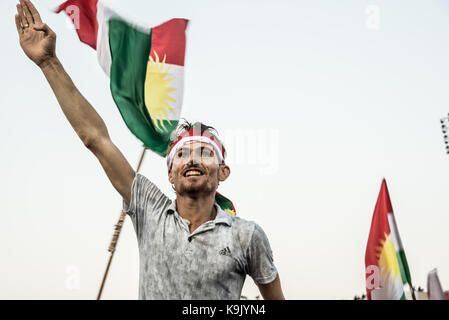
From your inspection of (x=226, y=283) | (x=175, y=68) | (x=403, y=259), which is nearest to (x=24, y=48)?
(x=226, y=283)

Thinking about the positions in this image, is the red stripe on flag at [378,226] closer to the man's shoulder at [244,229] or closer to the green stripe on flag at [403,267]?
the green stripe on flag at [403,267]

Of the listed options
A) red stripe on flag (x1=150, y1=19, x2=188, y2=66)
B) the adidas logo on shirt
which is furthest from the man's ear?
red stripe on flag (x1=150, y1=19, x2=188, y2=66)

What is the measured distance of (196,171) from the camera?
134 inches

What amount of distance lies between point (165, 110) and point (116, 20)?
5.23ft

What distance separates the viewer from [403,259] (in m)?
8.11

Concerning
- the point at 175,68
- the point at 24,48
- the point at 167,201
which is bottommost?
the point at 167,201

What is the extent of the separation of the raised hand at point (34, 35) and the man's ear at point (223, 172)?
5.03ft

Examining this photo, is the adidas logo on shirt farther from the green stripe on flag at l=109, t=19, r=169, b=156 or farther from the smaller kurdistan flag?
the smaller kurdistan flag

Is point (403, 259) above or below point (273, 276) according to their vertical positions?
above

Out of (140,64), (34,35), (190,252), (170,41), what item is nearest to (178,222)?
(190,252)

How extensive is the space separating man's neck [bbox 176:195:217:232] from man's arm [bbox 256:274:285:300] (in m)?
0.62

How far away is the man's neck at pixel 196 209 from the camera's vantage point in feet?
10.9

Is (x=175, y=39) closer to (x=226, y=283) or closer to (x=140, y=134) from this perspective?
(x=140, y=134)

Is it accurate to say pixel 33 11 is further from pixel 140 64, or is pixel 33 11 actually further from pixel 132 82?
pixel 140 64
